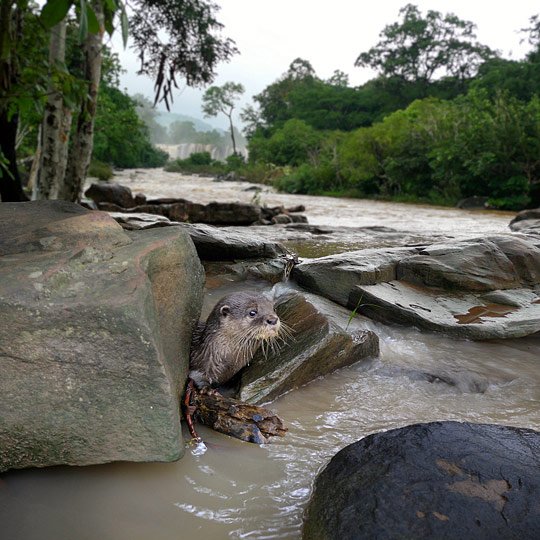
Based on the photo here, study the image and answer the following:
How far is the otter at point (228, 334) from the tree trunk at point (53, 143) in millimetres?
6298

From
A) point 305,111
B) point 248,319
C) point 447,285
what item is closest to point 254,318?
point 248,319

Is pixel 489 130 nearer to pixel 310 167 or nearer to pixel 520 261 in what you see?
pixel 310 167

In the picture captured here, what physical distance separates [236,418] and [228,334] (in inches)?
22.1

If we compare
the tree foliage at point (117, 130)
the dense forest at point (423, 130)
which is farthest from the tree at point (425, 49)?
the tree foliage at point (117, 130)

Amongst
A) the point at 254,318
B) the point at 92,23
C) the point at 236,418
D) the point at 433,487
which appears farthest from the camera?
the point at 254,318

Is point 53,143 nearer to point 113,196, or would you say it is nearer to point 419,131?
point 113,196

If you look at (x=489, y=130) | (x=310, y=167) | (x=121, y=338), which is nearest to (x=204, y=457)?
(x=121, y=338)

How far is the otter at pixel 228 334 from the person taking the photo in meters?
3.24

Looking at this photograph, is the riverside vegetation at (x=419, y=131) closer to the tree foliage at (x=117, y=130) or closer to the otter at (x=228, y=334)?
the tree foliage at (x=117, y=130)

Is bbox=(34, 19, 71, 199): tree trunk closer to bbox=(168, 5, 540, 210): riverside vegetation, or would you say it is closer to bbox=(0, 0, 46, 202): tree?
bbox=(0, 0, 46, 202): tree

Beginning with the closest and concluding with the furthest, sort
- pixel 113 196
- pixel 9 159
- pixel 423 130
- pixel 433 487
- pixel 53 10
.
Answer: pixel 53 10 → pixel 433 487 → pixel 9 159 → pixel 113 196 → pixel 423 130

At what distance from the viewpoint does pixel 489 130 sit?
86.0ft

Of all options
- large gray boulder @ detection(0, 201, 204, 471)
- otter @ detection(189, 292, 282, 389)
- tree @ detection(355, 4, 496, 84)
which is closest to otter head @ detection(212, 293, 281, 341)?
otter @ detection(189, 292, 282, 389)

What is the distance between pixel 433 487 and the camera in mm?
2029
